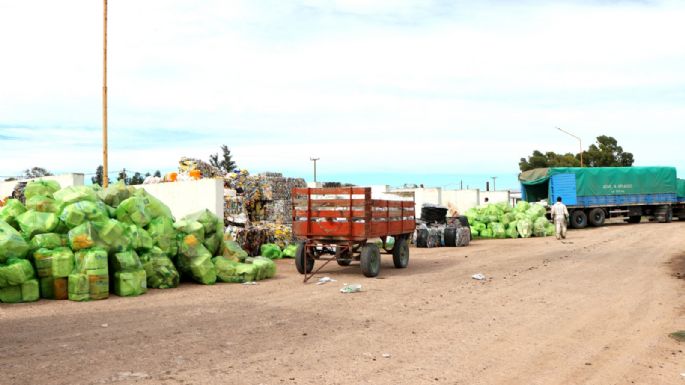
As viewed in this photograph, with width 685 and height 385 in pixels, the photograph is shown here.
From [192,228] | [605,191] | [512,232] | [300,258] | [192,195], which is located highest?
[605,191]

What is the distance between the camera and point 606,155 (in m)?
66.6

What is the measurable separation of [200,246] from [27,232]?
3.21 meters

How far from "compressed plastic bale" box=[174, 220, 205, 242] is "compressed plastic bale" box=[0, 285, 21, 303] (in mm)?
3262

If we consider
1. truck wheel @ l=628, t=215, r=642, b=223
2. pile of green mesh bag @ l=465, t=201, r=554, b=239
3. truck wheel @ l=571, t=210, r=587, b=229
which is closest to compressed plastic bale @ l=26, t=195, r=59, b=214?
pile of green mesh bag @ l=465, t=201, r=554, b=239

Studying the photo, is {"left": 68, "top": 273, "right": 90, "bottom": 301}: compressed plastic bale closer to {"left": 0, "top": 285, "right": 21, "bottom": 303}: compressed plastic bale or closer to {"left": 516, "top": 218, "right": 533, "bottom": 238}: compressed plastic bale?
{"left": 0, "top": 285, "right": 21, "bottom": 303}: compressed plastic bale

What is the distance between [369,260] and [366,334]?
5577 millimetres

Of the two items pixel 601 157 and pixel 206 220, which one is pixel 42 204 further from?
pixel 601 157

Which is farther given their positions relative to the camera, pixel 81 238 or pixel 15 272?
pixel 81 238

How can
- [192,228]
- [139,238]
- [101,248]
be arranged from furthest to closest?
[192,228]
[139,238]
[101,248]

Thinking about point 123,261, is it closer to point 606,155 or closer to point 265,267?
point 265,267

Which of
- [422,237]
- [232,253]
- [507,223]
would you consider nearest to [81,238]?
[232,253]

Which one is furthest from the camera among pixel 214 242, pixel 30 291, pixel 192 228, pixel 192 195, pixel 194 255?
pixel 192 195

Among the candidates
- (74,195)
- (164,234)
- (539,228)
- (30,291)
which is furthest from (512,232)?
(30,291)

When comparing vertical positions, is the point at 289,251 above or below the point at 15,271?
below
